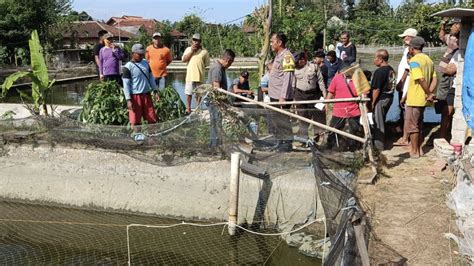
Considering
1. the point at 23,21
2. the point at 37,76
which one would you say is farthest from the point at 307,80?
the point at 23,21

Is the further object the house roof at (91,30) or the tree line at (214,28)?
the house roof at (91,30)

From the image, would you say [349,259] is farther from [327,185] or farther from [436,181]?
[436,181]

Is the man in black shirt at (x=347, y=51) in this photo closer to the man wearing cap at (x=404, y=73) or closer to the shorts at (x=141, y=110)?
the man wearing cap at (x=404, y=73)

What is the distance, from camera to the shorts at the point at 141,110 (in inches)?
279

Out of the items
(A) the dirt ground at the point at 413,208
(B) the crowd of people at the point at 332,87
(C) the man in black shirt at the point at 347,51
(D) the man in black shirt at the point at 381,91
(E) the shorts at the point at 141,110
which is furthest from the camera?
(C) the man in black shirt at the point at 347,51

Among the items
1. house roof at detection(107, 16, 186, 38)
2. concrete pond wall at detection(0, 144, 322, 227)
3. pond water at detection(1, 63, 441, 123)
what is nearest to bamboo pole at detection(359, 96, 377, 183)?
concrete pond wall at detection(0, 144, 322, 227)

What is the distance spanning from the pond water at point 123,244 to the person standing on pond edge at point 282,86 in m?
1.28

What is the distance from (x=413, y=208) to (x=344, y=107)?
1717 millimetres

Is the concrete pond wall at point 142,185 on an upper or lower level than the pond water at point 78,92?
lower

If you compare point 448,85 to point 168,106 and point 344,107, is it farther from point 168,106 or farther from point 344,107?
point 168,106

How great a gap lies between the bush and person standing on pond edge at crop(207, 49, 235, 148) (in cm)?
98

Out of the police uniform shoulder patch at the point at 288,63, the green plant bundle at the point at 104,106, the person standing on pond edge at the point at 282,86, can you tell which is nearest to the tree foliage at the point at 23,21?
the green plant bundle at the point at 104,106

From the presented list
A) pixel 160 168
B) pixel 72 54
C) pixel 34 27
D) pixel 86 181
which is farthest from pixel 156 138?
pixel 72 54

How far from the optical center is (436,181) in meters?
5.59
